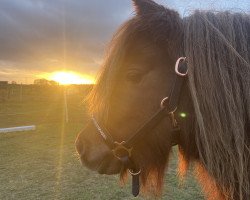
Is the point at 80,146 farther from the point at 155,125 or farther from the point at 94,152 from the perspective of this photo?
the point at 155,125

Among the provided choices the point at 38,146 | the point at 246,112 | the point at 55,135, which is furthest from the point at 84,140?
the point at 55,135

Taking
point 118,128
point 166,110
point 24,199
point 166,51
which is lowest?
point 24,199

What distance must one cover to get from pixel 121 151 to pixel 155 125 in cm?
27

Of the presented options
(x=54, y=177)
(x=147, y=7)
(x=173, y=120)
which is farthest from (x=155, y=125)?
(x=54, y=177)

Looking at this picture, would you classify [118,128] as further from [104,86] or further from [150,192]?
[150,192]

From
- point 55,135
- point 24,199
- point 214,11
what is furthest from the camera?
point 55,135

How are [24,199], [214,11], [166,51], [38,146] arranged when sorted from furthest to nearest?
[38,146] < [24,199] < [214,11] < [166,51]

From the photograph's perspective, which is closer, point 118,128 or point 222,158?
point 222,158

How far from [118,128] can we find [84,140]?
0.23 metres

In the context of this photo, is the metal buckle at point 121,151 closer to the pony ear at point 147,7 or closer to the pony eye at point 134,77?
the pony eye at point 134,77

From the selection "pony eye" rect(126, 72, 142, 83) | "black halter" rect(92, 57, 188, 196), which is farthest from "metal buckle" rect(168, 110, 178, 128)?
"pony eye" rect(126, 72, 142, 83)

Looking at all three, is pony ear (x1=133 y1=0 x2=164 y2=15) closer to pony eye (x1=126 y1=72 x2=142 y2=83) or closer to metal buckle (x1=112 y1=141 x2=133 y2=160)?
pony eye (x1=126 y1=72 x2=142 y2=83)

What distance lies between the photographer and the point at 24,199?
5070 mm

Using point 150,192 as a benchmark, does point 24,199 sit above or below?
below
